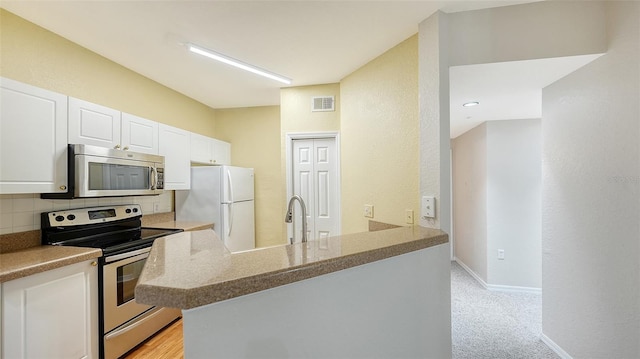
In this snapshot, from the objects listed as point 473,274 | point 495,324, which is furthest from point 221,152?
point 473,274

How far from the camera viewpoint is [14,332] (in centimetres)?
145

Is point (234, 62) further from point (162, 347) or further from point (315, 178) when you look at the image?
point (162, 347)

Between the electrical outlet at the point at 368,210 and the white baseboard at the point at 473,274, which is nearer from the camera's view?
the electrical outlet at the point at 368,210

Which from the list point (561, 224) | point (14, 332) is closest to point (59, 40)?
point (14, 332)

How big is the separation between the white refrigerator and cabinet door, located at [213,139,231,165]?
49 centimetres

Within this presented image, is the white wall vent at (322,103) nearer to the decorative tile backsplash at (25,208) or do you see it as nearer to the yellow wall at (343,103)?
the yellow wall at (343,103)

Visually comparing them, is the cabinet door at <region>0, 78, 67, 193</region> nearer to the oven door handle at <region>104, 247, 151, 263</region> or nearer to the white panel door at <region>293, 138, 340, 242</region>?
the oven door handle at <region>104, 247, 151, 263</region>

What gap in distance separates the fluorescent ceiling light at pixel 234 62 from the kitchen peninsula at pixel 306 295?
1.63 metres

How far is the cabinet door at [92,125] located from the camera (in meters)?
1.99

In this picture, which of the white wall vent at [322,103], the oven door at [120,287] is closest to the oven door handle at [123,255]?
the oven door at [120,287]

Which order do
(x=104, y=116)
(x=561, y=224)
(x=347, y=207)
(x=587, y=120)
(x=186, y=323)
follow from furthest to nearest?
(x=347, y=207) < (x=104, y=116) < (x=561, y=224) < (x=587, y=120) < (x=186, y=323)

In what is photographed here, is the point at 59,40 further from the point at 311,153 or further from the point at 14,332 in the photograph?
the point at 311,153

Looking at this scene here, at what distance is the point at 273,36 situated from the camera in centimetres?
207

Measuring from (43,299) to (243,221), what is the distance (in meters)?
2.11
